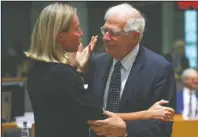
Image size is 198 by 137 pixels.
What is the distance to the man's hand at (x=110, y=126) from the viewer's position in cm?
206

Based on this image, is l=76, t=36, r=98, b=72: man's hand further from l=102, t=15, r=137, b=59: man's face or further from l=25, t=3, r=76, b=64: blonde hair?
l=25, t=3, r=76, b=64: blonde hair

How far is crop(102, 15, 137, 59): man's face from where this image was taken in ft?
7.57

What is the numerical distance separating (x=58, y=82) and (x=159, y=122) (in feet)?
1.83

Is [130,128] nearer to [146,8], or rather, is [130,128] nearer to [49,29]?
[49,29]

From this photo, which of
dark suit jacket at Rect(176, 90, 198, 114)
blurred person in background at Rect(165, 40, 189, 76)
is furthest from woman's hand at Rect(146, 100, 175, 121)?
blurred person in background at Rect(165, 40, 189, 76)

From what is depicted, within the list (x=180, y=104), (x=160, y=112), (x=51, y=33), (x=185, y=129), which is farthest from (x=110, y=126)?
(x=180, y=104)

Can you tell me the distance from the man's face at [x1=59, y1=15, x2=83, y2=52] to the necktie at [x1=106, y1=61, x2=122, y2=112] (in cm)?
36

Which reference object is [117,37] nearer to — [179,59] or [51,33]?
[51,33]

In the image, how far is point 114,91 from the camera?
2.32 m

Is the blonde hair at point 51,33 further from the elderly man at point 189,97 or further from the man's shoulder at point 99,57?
the elderly man at point 189,97

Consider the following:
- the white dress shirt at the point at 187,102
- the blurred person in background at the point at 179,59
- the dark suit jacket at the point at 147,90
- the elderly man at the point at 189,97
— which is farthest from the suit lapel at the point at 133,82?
the blurred person in background at the point at 179,59

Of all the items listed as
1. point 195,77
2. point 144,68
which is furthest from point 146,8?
point 144,68

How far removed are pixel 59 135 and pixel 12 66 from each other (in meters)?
5.20

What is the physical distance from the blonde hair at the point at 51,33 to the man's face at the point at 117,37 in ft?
1.09
